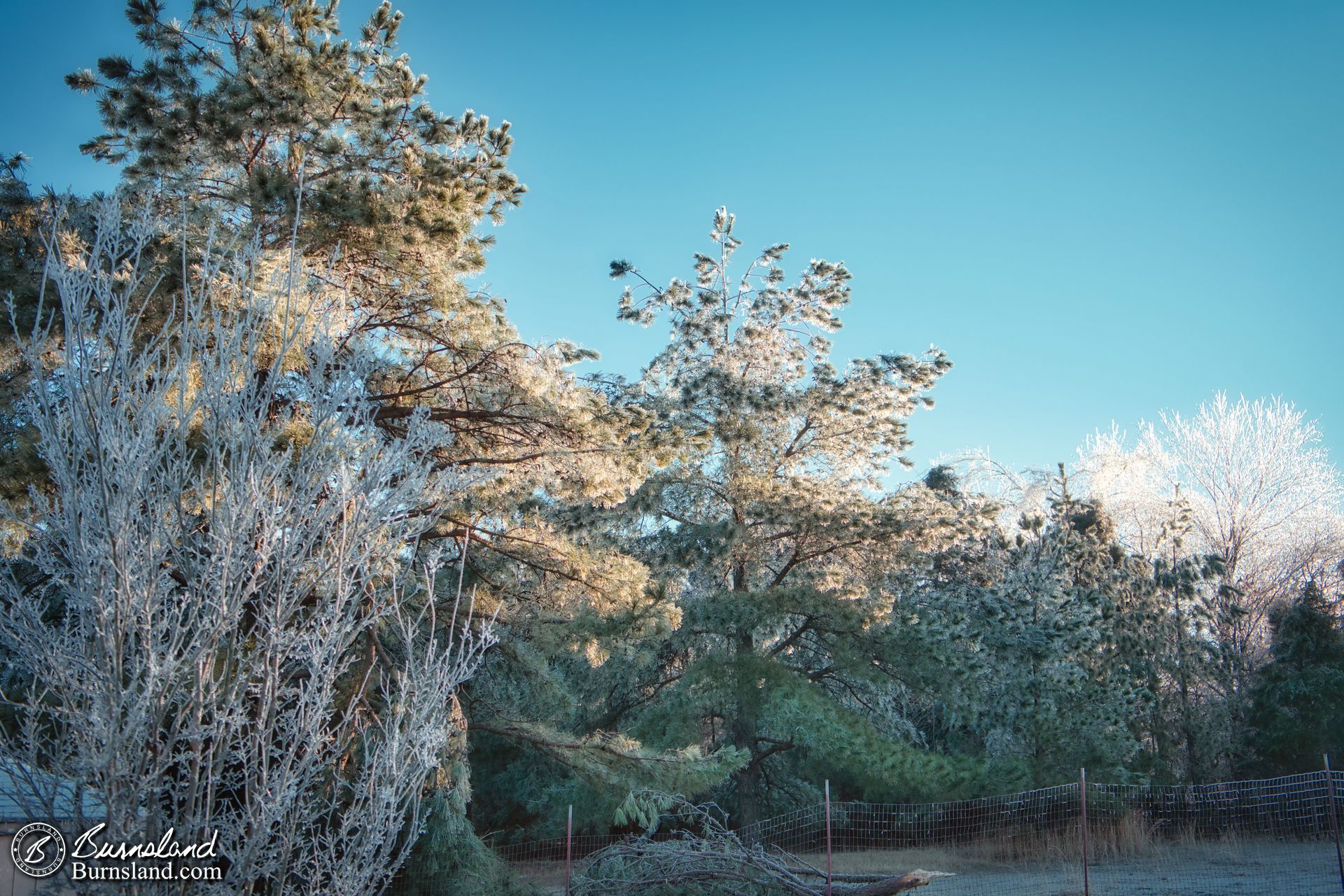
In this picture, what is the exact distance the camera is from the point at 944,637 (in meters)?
15.2

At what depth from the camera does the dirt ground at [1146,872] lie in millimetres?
10648

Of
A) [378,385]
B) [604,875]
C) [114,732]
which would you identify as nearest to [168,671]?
[114,732]

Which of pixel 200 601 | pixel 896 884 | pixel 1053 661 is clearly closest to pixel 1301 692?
pixel 1053 661

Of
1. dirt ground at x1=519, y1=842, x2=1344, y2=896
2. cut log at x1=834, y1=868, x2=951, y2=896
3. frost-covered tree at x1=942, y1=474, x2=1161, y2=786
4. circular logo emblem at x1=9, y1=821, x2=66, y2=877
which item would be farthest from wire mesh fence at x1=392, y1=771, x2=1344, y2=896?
circular logo emblem at x1=9, y1=821, x2=66, y2=877

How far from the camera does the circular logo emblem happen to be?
3.92 meters

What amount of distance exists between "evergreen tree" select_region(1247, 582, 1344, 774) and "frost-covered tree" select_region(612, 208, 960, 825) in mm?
8763

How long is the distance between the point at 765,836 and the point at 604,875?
602cm

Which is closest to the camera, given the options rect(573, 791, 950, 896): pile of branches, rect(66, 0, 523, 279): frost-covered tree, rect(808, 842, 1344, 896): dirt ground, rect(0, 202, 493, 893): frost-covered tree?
rect(0, 202, 493, 893): frost-covered tree

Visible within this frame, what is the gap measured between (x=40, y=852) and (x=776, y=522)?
11498 millimetres

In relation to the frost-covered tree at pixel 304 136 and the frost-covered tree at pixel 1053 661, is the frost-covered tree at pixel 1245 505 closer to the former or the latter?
the frost-covered tree at pixel 1053 661

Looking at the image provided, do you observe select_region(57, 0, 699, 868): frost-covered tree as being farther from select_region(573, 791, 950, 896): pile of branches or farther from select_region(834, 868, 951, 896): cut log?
select_region(834, 868, 951, 896): cut log

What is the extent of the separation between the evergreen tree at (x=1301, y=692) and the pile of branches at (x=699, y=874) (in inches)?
541

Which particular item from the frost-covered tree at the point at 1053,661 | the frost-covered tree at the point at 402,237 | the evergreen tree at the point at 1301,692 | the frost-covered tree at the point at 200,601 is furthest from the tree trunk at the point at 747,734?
the frost-covered tree at the point at 200,601

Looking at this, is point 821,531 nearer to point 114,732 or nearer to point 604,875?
point 604,875
